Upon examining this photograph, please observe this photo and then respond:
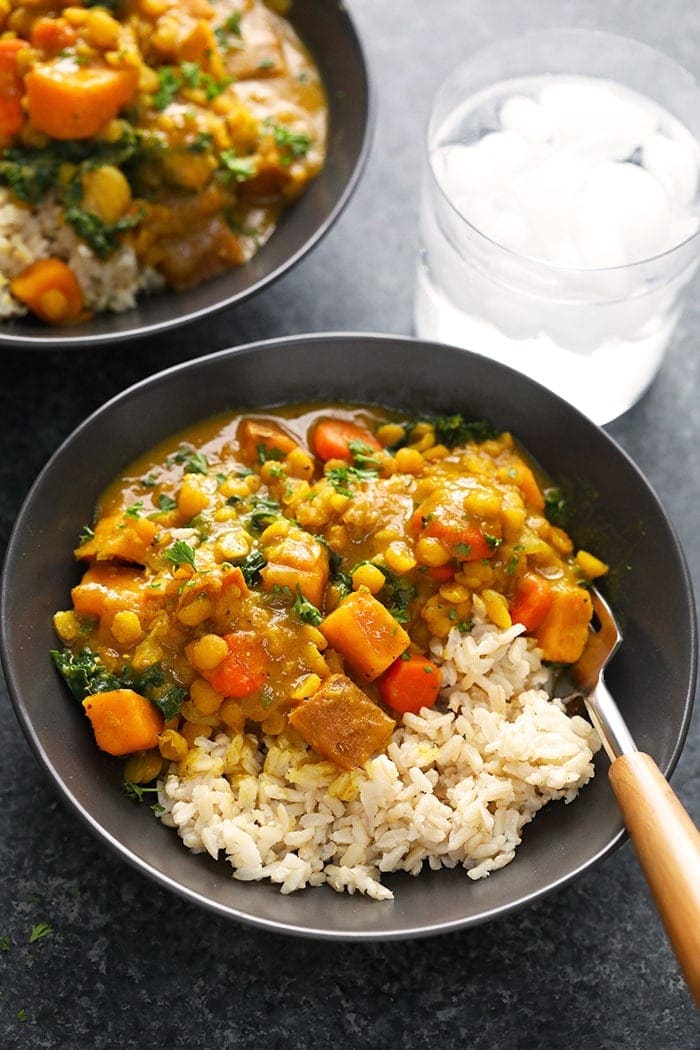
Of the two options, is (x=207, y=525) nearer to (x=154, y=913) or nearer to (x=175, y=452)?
(x=175, y=452)

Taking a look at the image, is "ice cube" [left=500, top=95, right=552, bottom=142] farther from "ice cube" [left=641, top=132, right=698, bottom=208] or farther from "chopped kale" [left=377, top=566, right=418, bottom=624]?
"chopped kale" [left=377, top=566, right=418, bottom=624]

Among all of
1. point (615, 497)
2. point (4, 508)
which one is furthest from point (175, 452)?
point (615, 497)

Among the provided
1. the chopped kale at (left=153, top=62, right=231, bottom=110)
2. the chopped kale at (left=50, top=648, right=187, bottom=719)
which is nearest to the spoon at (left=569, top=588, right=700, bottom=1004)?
the chopped kale at (left=50, top=648, right=187, bottom=719)

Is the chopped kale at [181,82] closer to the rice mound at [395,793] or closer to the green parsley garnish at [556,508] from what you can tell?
the green parsley garnish at [556,508]

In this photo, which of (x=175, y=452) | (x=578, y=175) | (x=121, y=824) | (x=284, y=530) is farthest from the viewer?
(x=578, y=175)

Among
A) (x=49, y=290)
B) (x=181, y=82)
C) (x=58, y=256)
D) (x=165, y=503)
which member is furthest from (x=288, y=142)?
(x=165, y=503)

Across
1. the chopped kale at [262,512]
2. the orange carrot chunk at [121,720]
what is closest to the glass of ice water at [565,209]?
the chopped kale at [262,512]
